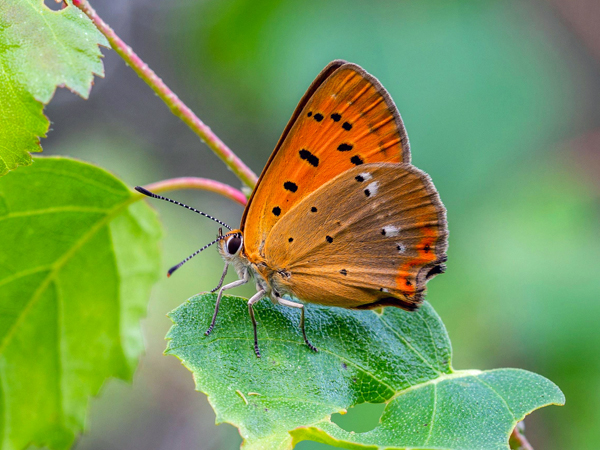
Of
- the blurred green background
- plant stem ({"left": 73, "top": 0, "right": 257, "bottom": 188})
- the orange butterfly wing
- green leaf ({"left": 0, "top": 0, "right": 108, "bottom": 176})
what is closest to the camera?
green leaf ({"left": 0, "top": 0, "right": 108, "bottom": 176})

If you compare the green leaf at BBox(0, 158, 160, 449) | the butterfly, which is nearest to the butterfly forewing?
the butterfly

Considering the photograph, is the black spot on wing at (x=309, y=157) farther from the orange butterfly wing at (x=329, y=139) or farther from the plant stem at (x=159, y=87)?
the plant stem at (x=159, y=87)

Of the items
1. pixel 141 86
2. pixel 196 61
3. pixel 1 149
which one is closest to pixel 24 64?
pixel 1 149

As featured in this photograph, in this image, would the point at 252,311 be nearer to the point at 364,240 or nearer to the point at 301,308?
the point at 301,308

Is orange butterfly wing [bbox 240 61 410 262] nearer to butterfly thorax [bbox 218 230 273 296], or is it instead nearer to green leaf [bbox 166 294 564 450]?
butterfly thorax [bbox 218 230 273 296]

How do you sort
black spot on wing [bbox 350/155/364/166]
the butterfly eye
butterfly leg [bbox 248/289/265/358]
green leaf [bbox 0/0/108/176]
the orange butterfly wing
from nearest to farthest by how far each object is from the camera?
green leaf [bbox 0/0/108/176]
butterfly leg [bbox 248/289/265/358]
the orange butterfly wing
black spot on wing [bbox 350/155/364/166]
the butterfly eye

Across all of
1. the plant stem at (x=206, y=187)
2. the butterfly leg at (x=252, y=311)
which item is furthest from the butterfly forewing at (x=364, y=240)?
the plant stem at (x=206, y=187)

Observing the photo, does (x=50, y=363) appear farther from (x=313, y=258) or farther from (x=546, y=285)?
(x=546, y=285)
